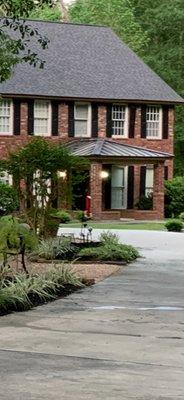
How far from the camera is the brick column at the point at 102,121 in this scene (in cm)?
4525

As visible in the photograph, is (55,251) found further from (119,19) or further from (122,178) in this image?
(119,19)

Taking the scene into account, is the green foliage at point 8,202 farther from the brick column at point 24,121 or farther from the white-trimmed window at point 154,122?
the white-trimmed window at point 154,122

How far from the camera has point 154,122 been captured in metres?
46.7

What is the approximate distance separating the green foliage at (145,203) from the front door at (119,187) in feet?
2.35

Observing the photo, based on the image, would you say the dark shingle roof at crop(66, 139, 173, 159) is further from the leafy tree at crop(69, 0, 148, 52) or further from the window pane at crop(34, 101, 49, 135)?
the leafy tree at crop(69, 0, 148, 52)

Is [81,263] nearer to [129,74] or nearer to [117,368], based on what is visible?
[117,368]

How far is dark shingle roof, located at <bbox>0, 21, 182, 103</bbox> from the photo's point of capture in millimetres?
44312

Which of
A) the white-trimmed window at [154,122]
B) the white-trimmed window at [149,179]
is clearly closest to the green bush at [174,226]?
the white-trimmed window at [149,179]

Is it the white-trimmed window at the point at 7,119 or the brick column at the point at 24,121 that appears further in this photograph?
the brick column at the point at 24,121

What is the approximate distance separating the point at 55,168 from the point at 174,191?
22.7 metres

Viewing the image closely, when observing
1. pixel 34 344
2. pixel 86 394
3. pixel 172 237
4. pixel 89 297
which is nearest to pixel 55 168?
pixel 172 237

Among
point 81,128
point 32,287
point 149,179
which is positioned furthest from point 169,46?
point 32,287

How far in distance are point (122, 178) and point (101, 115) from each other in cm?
330

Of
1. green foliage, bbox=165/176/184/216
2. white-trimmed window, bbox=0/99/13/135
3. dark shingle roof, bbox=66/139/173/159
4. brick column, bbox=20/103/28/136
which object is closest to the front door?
dark shingle roof, bbox=66/139/173/159
